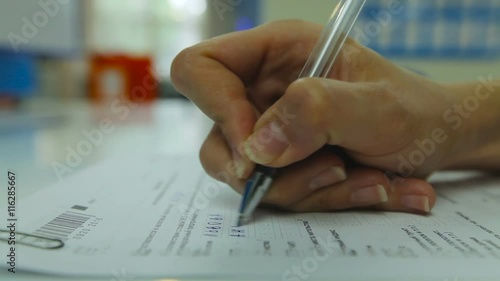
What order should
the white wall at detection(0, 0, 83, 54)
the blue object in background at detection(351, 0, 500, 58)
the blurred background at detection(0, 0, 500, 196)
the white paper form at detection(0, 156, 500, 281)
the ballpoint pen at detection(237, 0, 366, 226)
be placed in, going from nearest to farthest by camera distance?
the white paper form at detection(0, 156, 500, 281), the ballpoint pen at detection(237, 0, 366, 226), the blurred background at detection(0, 0, 500, 196), the white wall at detection(0, 0, 83, 54), the blue object in background at detection(351, 0, 500, 58)

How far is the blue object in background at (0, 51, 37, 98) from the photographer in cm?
100

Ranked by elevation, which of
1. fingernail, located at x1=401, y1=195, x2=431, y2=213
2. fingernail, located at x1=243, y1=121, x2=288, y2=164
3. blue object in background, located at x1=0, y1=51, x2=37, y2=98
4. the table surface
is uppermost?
fingernail, located at x1=243, y1=121, x2=288, y2=164

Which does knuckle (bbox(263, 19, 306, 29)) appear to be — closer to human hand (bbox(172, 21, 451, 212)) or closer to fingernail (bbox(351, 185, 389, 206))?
human hand (bbox(172, 21, 451, 212))

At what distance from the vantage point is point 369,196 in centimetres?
33

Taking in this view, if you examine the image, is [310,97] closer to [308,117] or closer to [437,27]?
[308,117]

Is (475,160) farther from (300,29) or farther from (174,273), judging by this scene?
(174,273)

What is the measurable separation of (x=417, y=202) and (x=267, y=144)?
13 centimetres

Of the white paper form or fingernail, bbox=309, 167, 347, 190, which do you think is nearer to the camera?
the white paper form

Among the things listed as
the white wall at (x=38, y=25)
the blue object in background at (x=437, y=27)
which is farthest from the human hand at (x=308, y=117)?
the blue object in background at (x=437, y=27)

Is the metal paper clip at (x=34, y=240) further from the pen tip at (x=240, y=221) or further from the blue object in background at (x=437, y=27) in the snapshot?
the blue object in background at (x=437, y=27)

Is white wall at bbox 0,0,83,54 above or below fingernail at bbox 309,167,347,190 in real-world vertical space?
above

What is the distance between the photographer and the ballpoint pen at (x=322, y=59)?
0.32 meters

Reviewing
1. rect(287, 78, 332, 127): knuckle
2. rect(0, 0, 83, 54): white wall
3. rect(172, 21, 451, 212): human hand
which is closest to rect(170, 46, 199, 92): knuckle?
rect(172, 21, 451, 212): human hand

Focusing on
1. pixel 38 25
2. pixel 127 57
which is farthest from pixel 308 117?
pixel 127 57
